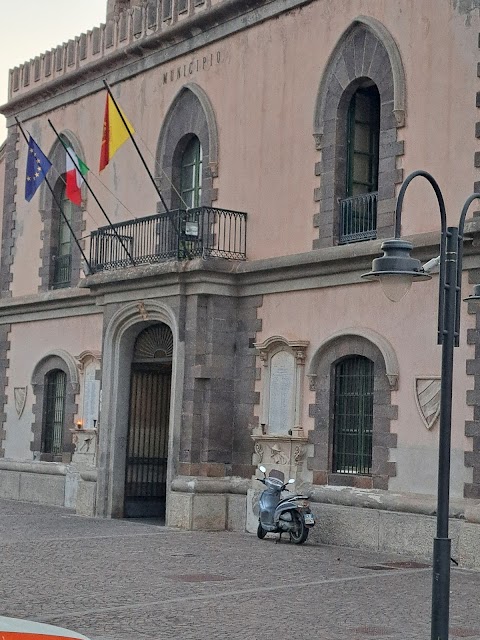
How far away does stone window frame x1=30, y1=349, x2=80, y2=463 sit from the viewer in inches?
982

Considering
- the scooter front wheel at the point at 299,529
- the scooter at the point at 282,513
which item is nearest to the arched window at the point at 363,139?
the scooter at the point at 282,513

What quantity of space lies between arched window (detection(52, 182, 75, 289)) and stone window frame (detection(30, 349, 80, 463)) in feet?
5.34

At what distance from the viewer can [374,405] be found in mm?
17766

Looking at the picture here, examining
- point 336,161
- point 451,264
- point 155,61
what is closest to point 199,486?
point 336,161

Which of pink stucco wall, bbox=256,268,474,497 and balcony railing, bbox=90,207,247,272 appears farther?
balcony railing, bbox=90,207,247,272

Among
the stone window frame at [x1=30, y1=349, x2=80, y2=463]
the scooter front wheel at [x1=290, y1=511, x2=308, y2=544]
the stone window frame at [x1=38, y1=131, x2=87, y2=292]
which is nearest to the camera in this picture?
the scooter front wheel at [x1=290, y1=511, x2=308, y2=544]

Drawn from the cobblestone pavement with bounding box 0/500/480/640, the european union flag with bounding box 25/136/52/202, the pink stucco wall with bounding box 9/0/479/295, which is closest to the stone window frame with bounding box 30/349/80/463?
the pink stucco wall with bounding box 9/0/479/295

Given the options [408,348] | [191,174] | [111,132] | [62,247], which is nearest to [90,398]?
[62,247]

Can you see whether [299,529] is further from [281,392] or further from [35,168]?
[35,168]

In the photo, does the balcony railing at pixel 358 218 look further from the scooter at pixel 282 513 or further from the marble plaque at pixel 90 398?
the marble plaque at pixel 90 398

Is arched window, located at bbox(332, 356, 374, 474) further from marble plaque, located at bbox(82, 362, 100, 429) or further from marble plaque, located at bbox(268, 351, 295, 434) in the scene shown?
marble plaque, located at bbox(82, 362, 100, 429)

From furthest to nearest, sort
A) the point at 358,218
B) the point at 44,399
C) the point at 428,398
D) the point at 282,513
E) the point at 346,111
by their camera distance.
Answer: the point at 44,399 → the point at 346,111 → the point at 358,218 → the point at 282,513 → the point at 428,398

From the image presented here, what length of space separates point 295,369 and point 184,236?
10.5ft

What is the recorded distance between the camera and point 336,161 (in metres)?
19.0
